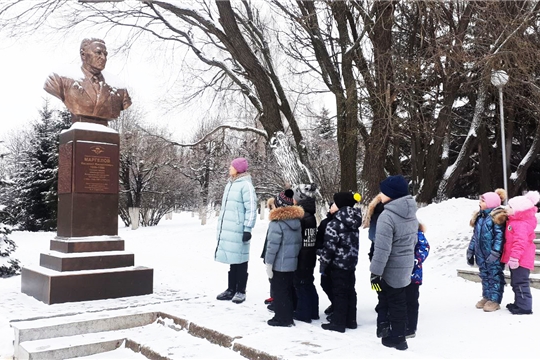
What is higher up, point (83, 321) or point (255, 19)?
point (255, 19)

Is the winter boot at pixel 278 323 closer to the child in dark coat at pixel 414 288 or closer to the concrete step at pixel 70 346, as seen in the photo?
the child in dark coat at pixel 414 288

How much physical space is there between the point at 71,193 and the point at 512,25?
8.87 m

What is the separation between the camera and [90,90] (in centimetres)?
702

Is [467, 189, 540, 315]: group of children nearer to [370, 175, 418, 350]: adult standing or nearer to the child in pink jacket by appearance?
the child in pink jacket

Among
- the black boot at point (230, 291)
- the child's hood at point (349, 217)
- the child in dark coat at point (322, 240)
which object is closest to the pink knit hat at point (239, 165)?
the black boot at point (230, 291)

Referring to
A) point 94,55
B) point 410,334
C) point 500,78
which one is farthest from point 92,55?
point 500,78

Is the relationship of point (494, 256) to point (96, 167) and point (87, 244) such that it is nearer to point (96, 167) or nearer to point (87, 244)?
point (87, 244)

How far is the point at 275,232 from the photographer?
488cm

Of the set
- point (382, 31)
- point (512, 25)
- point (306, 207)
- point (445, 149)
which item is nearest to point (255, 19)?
point (382, 31)

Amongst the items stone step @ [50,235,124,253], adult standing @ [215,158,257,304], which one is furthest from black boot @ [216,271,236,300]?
stone step @ [50,235,124,253]

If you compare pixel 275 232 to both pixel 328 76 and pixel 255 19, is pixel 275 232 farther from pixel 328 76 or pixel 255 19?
pixel 255 19

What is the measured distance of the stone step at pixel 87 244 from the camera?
6.47 metres

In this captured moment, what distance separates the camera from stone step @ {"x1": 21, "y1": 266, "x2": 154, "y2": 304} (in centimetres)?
601

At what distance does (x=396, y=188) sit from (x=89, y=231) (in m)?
4.51
